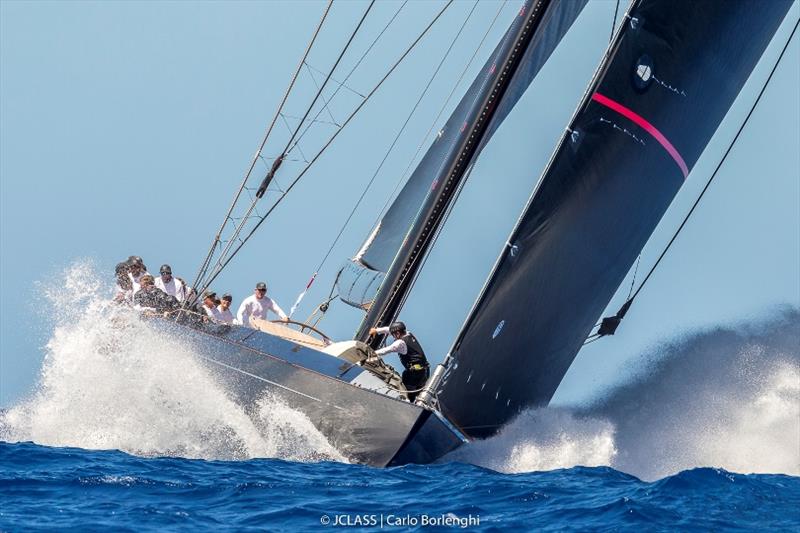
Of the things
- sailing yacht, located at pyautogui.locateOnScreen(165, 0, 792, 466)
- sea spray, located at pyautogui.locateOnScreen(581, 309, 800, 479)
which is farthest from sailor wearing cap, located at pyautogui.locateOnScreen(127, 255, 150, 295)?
sea spray, located at pyautogui.locateOnScreen(581, 309, 800, 479)

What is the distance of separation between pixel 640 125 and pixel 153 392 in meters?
4.30

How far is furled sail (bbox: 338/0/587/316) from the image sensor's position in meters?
11.2

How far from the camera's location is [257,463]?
9625 mm

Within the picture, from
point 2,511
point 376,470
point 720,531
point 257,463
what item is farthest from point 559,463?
point 2,511

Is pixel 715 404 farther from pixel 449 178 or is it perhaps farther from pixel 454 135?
pixel 454 135

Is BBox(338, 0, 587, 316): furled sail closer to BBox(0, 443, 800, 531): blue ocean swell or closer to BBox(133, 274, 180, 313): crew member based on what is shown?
BBox(133, 274, 180, 313): crew member

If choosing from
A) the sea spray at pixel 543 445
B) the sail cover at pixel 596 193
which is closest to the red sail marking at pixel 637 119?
the sail cover at pixel 596 193

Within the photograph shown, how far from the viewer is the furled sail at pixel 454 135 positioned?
36.9 feet

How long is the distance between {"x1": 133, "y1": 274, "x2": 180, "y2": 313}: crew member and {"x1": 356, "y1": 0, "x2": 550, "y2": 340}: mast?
1.73 m

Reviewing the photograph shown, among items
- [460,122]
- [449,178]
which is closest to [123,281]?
[449,178]

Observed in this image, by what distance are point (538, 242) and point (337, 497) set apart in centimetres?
285

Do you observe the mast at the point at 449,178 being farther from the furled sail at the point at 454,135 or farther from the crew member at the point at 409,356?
the crew member at the point at 409,356

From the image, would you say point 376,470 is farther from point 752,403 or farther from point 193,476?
point 752,403

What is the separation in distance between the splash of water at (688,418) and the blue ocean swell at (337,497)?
836mm
